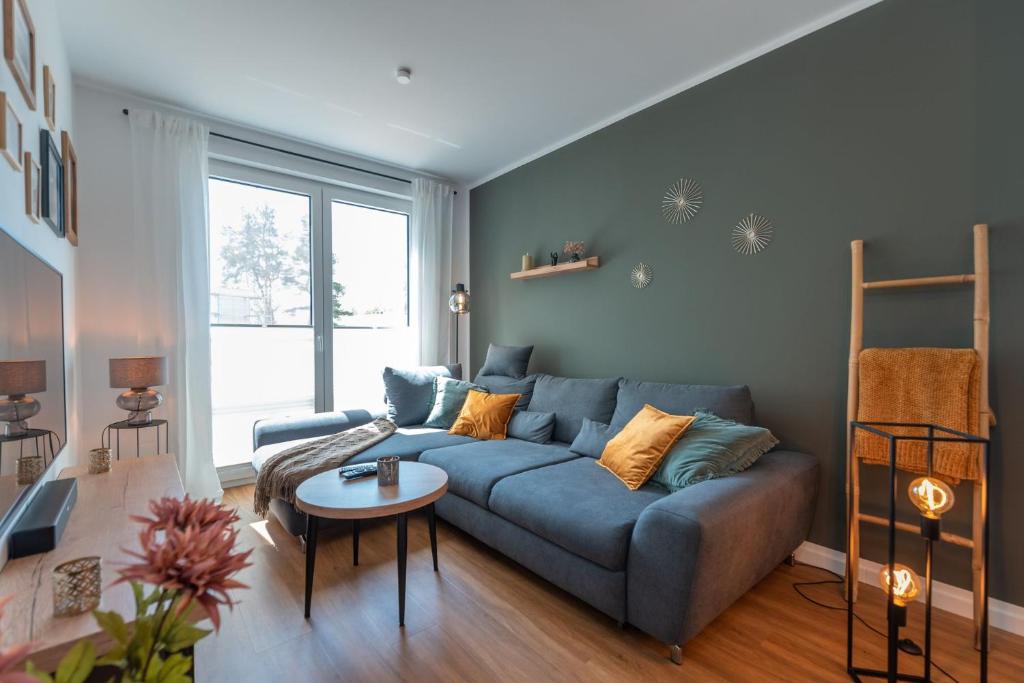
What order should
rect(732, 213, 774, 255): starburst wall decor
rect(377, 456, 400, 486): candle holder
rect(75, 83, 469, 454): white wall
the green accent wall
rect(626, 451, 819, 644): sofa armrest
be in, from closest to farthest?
rect(626, 451, 819, 644): sofa armrest → the green accent wall → rect(377, 456, 400, 486): candle holder → rect(732, 213, 774, 255): starburst wall decor → rect(75, 83, 469, 454): white wall

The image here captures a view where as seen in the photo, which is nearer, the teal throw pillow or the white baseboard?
the white baseboard

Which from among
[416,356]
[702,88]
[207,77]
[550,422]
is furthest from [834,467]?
[207,77]

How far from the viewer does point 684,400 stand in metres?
2.50

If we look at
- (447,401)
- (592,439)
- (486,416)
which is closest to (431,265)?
(447,401)

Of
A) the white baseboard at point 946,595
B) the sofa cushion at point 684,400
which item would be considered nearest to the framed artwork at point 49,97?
the sofa cushion at point 684,400

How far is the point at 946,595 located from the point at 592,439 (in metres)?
1.66

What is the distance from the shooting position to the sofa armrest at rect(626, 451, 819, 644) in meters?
1.58

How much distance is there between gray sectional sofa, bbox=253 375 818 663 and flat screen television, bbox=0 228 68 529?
1253 millimetres

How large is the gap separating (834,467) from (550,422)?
5.12ft

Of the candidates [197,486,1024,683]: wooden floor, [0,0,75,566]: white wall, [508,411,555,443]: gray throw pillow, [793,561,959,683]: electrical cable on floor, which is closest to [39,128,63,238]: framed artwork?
[0,0,75,566]: white wall

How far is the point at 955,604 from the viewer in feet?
6.40

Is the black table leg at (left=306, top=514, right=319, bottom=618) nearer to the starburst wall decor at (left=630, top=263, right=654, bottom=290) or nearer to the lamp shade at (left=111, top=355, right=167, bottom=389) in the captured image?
the lamp shade at (left=111, top=355, right=167, bottom=389)

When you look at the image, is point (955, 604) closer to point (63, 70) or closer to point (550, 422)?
point (550, 422)

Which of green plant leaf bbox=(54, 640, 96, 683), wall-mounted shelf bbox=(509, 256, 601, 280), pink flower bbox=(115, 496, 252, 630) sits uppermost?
wall-mounted shelf bbox=(509, 256, 601, 280)
